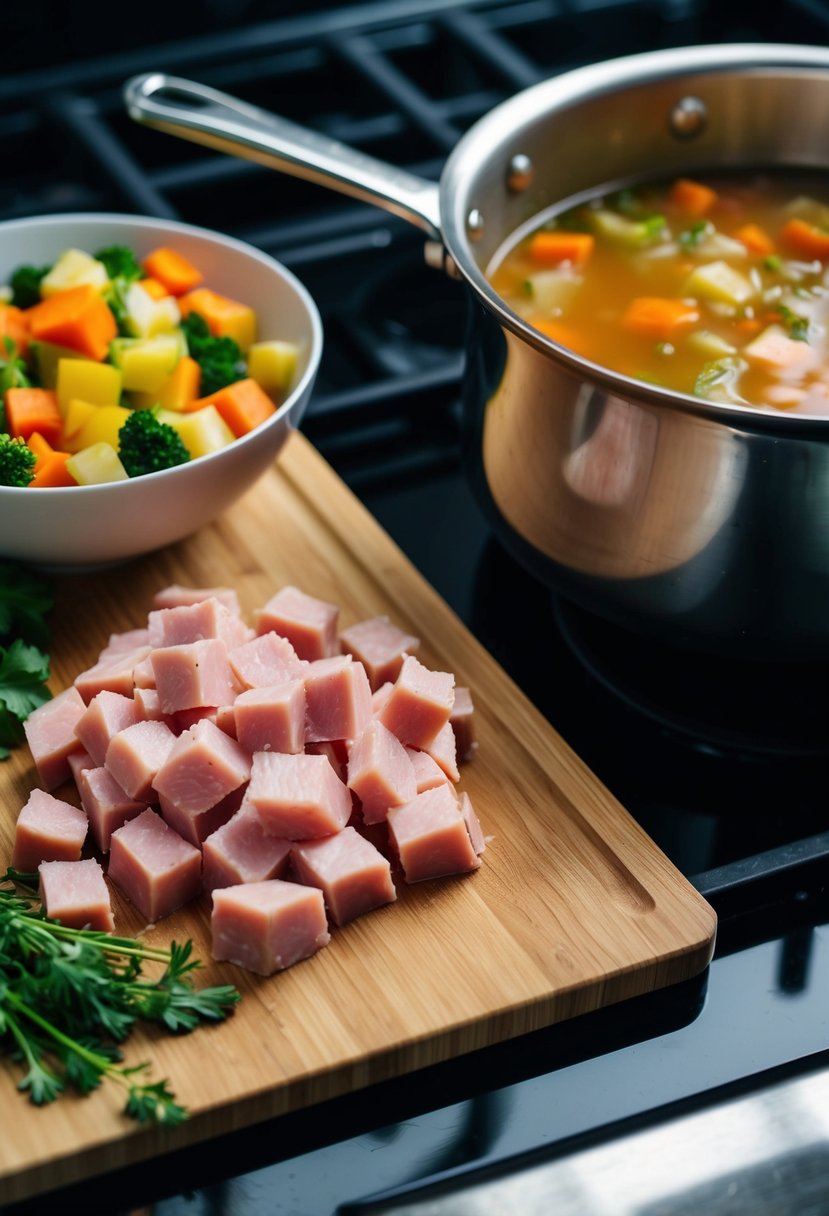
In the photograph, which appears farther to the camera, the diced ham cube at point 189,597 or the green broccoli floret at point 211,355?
the green broccoli floret at point 211,355

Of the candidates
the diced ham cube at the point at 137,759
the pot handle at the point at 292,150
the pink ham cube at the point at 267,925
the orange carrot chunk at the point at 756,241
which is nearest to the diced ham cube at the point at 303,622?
the diced ham cube at the point at 137,759

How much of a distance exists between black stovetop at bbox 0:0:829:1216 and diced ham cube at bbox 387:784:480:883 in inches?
7.7

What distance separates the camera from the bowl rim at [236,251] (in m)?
1.74

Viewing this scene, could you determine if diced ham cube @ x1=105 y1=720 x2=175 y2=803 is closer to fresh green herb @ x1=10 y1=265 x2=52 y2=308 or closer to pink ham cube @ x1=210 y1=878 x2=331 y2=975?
pink ham cube @ x1=210 y1=878 x2=331 y2=975

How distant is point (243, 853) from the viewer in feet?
4.82

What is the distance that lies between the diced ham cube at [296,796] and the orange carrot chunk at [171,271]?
86 cm

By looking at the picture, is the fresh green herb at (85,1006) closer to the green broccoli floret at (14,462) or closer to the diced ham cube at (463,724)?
the diced ham cube at (463,724)

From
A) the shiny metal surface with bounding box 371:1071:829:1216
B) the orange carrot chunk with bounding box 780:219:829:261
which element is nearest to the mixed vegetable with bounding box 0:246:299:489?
the orange carrot chunk with bounding box 780:219:829:261

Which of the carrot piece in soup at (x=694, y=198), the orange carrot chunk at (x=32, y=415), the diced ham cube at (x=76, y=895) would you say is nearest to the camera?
the diced ham cube at (x=76, y=895)

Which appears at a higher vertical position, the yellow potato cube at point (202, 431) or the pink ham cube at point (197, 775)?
the yellow potato cube at point (202, 431)

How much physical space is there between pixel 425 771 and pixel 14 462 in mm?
625

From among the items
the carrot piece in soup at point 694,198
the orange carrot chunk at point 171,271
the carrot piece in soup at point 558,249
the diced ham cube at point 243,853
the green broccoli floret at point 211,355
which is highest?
the carrot piece in soup at point 694,198

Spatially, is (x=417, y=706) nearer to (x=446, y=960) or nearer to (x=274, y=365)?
(x=446, y=960)

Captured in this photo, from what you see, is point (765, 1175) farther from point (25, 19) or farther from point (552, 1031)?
point (25, 19)
